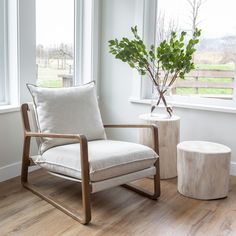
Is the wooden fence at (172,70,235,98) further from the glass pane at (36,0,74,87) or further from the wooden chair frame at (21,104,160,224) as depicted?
the glass pane at (36,0,74,87)

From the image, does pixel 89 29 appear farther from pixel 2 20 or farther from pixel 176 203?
pixel 176 203

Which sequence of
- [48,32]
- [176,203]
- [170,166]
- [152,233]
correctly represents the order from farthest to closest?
[48,32] < [170,166] < [176,203] < [152,233]

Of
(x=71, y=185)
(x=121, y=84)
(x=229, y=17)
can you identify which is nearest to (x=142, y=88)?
(x=121, y=84)

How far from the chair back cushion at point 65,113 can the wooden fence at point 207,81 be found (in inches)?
41.9

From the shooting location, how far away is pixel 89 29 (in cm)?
361

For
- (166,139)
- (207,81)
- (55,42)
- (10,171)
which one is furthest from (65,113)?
(207,81)

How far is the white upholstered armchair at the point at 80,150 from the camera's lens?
2.18 metres

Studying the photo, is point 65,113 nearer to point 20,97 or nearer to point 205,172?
point 20,97

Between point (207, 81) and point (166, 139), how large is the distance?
29.5 inches

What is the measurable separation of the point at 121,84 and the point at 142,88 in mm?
240

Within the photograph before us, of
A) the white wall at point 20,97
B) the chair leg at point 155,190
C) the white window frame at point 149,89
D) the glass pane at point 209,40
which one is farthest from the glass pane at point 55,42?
the chair leg at point 155,190

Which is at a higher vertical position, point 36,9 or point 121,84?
point 36,9

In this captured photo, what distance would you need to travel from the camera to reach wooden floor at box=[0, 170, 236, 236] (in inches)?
83.3

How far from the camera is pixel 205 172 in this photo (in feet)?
8.44
